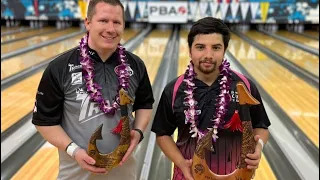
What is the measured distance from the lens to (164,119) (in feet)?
4.65

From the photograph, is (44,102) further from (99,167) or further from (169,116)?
(169,116)

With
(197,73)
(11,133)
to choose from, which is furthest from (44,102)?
(11,133)

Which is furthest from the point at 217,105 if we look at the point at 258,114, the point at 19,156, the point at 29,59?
the point at 29,59

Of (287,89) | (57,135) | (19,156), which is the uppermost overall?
(57,135)

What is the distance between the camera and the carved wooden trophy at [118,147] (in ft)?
4.14

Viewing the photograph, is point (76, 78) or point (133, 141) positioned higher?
point (76, 78)

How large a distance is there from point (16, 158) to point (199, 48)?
6.62ft

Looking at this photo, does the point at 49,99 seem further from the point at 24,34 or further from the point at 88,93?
the point at 24,34

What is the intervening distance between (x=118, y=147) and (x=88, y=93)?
9.1 inches

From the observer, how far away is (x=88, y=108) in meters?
1.38

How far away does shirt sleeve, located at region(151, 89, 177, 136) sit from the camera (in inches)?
55.4

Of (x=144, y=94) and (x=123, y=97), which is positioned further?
(x=144, y=94)

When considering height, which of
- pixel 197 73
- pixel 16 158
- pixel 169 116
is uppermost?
pixel 197 73

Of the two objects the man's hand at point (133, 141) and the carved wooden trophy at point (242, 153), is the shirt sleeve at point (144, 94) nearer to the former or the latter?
the man's hand at point (133, 141)
